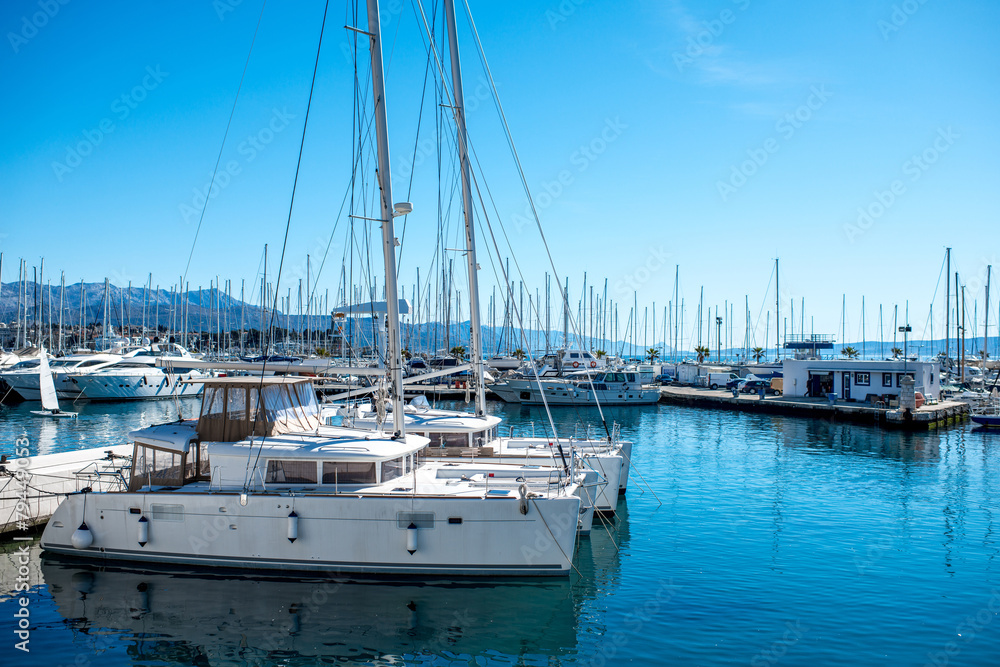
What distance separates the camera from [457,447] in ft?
63.7

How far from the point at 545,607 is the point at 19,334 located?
81860mm

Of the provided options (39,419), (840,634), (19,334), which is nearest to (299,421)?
(840,634)

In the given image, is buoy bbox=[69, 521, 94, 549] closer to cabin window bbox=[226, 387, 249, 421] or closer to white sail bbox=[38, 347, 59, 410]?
cabin window bbox=[226, 387, 249, 421]

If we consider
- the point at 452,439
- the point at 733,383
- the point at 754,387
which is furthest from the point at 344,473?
the point at 733,383

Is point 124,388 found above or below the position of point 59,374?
below

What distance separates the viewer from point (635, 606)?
43.4 feet

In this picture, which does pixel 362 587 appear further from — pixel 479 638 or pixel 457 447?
pixel 457 447

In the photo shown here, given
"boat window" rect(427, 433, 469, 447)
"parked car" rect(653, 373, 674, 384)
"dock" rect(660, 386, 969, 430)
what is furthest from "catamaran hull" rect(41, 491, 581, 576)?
"parked car" rect(653, 373, 674, 384)

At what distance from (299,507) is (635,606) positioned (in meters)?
7.13

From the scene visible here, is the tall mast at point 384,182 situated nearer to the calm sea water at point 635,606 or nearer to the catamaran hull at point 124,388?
the calm sea water at point 635,606

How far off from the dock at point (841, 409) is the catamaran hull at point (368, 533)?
35410 mm

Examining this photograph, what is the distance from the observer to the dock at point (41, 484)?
1673 centimetres

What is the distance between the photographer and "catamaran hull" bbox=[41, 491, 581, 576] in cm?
1349

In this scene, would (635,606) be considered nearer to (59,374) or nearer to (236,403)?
(236,403)
